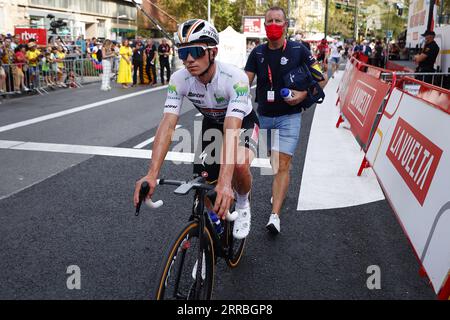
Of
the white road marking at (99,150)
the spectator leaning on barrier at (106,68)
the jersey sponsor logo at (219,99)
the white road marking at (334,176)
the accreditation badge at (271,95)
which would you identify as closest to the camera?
the jersey sponsor logo at (219,99)

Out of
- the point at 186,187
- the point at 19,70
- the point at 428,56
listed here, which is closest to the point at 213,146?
the point at 186,187

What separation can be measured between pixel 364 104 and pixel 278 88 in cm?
382

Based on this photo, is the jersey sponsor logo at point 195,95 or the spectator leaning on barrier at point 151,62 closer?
the jersey sponsor logo at point 195,95

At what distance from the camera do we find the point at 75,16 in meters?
48.5

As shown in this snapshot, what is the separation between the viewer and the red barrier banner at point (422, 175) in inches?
122

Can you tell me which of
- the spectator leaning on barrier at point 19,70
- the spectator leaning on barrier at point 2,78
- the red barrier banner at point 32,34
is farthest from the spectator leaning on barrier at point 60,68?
the spectator leaning on barrier at point 2,78

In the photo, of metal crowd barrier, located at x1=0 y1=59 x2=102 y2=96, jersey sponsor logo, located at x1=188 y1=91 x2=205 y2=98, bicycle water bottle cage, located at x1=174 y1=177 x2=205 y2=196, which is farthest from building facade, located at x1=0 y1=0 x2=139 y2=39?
bicycle water bottle cage, located at x1=174 y1=177 x2=205 y2=196

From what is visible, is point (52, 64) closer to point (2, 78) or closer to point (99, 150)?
point (2, 78)

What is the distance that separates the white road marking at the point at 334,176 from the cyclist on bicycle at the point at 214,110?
2083mm

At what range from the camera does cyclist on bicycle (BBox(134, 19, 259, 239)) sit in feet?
9.23

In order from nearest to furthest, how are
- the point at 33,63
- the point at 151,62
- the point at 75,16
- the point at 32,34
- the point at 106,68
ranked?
the point at 33,63, the point at 106,68, the point at 32,34, the point at 151,62, the point at 75,16

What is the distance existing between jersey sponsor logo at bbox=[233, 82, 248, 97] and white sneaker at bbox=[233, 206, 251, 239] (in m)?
1.08

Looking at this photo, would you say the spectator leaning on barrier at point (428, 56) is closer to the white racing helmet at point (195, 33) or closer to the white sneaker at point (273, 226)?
the white sneaker at point (273, 226)
